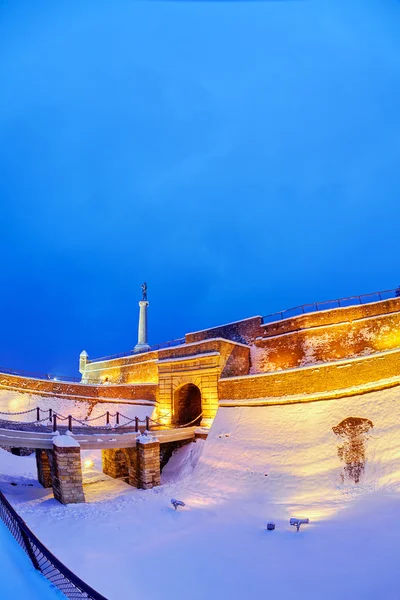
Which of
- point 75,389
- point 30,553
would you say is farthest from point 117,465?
point 30,553

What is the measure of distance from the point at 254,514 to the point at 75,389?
57.3 feet

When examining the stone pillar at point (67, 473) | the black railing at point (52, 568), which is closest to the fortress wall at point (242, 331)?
the stone pillar at point (67, 473)

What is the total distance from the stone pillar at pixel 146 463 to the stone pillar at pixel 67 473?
2.42 metres

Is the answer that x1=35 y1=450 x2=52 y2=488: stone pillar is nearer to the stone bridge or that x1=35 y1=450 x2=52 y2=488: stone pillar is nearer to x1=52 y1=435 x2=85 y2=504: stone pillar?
the stone bridge

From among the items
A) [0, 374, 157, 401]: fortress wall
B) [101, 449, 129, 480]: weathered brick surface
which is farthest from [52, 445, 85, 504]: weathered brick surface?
[0, 374, 157, 401]: fortress wall

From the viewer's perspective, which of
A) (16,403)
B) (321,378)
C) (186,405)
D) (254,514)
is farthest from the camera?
(16,403)

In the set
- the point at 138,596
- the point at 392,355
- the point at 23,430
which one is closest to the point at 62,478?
the point at 23,430

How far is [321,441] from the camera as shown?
12.0 metres

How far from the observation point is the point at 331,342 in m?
19.6

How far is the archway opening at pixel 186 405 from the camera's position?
19.4m

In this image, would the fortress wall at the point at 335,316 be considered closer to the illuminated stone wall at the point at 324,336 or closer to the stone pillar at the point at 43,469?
the illuminated stone wall at the point at 324,336

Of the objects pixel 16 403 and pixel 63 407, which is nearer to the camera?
pixel 16 403

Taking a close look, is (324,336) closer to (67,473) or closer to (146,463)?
(146,463)

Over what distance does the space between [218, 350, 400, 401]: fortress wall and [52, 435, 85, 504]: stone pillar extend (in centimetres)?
689
